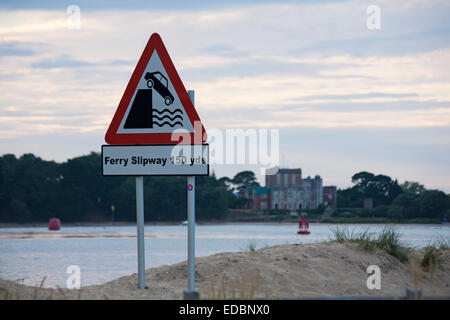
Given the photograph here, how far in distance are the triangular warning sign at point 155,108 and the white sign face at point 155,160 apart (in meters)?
0.07

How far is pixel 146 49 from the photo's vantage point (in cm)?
602

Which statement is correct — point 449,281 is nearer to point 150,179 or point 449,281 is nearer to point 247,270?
point 247,270

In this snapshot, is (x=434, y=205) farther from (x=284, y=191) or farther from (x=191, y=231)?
(x=284, y=191)

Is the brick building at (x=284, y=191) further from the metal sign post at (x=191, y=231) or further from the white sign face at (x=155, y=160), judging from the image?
the metal sign post at (x=191, y=231)

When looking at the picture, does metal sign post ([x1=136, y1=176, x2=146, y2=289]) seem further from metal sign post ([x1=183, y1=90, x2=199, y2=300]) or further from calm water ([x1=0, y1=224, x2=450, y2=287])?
calm water ([x1=0, y1=224, x2=450, y2=287])

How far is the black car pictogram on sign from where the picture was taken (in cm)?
602

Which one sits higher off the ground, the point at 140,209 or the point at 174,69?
the point at 174,69

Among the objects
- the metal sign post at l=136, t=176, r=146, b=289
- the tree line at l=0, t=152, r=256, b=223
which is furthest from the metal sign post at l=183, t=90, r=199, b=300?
the tree line at l=0, t=152, r=256, b=223

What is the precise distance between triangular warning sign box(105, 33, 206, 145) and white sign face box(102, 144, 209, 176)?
73mm

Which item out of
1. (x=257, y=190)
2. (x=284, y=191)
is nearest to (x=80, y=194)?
(x=257, y=190)

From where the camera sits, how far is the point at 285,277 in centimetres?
758
